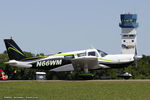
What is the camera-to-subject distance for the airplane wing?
31.7 meters

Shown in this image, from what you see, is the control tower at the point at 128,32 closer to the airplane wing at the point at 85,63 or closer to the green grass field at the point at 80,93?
the airplane wing at the point at 85,63

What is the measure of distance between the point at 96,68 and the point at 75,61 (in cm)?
240

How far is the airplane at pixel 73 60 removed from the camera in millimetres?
32625

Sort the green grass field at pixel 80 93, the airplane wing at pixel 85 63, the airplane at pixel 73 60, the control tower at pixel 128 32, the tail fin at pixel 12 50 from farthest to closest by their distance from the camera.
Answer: the control tower at pixel 128 32 < the tail fin at pixel 12 50 < the airplane at pixel 73 60 < the airplane wing at pixel 85 63 < the green grass field at pixel 80 93

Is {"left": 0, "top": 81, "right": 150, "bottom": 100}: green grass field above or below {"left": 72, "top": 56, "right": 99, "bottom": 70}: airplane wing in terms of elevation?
below

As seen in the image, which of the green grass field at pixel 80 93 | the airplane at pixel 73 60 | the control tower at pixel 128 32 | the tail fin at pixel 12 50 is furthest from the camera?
the control tower at pixel 128 32

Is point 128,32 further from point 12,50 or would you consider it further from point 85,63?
point 85,63

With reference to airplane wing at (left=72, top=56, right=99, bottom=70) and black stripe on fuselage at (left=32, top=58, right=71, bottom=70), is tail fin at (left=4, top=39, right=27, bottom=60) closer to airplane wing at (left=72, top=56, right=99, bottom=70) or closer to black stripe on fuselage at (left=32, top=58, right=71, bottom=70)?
black stripe on fuselage at (left=32, top=58, right=71, bottom=70)

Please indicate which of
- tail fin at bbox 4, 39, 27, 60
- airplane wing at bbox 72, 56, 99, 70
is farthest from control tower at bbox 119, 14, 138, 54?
tail fin at bbox 4, 39, 27, 60

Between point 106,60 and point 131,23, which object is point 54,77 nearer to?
point 106,60

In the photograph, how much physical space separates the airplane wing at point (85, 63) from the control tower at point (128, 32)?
359ft

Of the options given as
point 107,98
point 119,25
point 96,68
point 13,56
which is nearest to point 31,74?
point 13,56

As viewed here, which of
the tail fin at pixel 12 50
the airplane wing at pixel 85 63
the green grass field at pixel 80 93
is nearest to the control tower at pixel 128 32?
the airplane wing at pixel 85 63

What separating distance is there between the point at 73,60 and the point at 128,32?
115 meters
